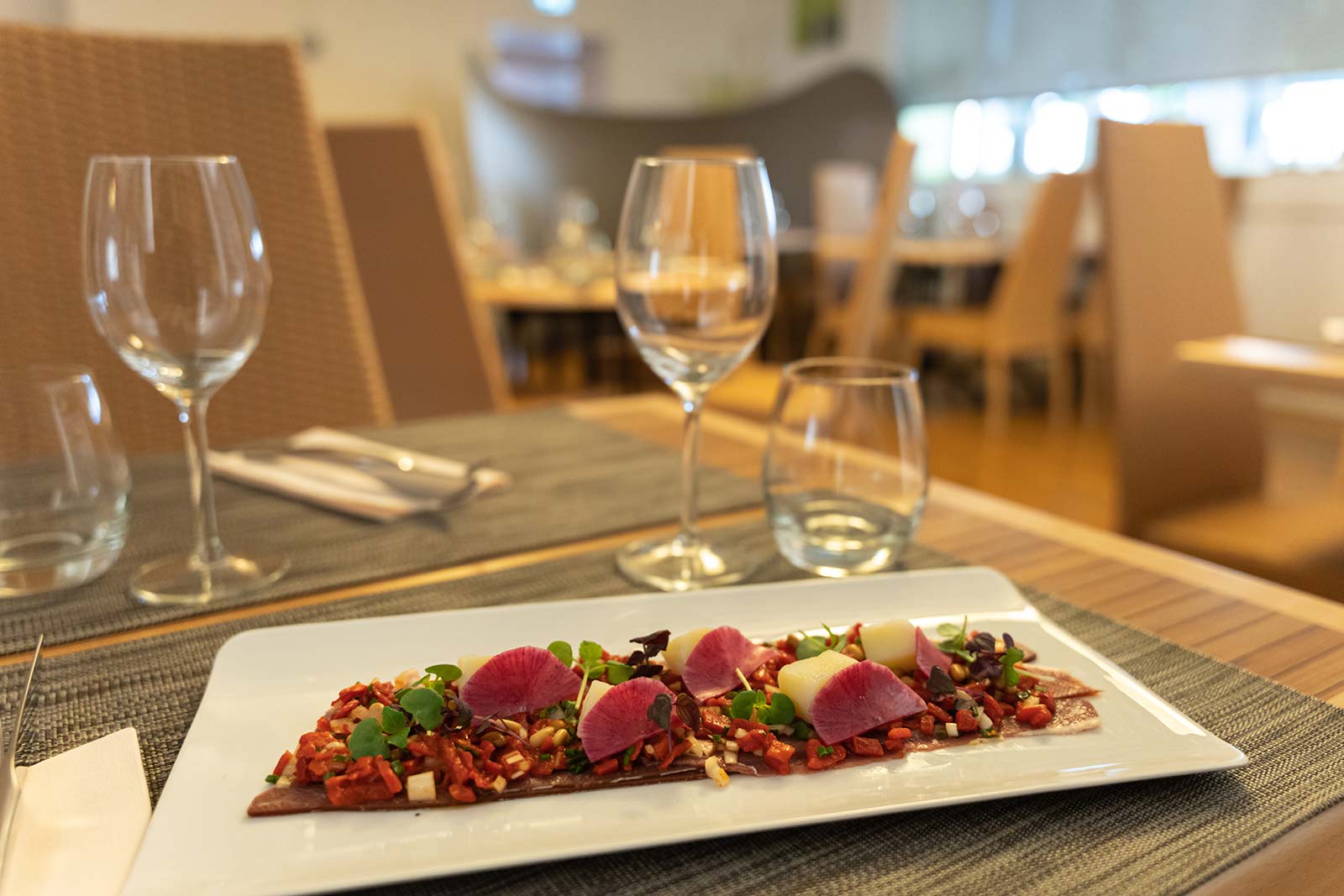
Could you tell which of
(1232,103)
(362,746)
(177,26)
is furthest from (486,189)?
(362,746)

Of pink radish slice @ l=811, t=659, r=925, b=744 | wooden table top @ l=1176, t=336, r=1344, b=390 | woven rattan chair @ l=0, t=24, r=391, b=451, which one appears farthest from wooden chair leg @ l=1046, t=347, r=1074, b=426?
pink radish slice @ l=811, t=659, r=925, b=744

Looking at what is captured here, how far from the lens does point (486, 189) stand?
6320mm

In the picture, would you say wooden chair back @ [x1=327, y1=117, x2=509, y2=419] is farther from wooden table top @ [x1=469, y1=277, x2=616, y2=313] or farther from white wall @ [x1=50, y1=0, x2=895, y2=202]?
white wall @ [x1=50, y1=0, x2=895, y2=202]

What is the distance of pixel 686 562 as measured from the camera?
651mm

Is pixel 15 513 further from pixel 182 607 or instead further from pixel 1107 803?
pixel 1107 803

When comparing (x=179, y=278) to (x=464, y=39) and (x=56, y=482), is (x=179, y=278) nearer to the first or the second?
(x=56, y=482)

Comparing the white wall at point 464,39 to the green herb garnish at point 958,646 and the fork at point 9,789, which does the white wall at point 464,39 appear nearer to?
the fork at point 9,789

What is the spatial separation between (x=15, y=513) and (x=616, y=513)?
394 mm

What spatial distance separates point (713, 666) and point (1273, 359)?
110 centimetres

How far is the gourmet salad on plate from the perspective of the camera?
0.36 m

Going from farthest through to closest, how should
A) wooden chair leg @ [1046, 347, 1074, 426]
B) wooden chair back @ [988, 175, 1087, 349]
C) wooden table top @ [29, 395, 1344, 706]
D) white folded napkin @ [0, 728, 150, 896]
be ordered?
1. wooden chair leg @ [1046, 347, 1074, 426]
2. wooden chair back @ [988, 175, 1087, 349]
3. wooden table top @ [29, 395, 1344, 706]
4. white folded napkin @ [0, 728, 150, 896]

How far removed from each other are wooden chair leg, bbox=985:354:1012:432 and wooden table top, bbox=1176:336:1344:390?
9.47ft

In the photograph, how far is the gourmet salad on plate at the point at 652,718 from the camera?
363 mm

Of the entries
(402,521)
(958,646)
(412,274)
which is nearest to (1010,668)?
(958,646)
